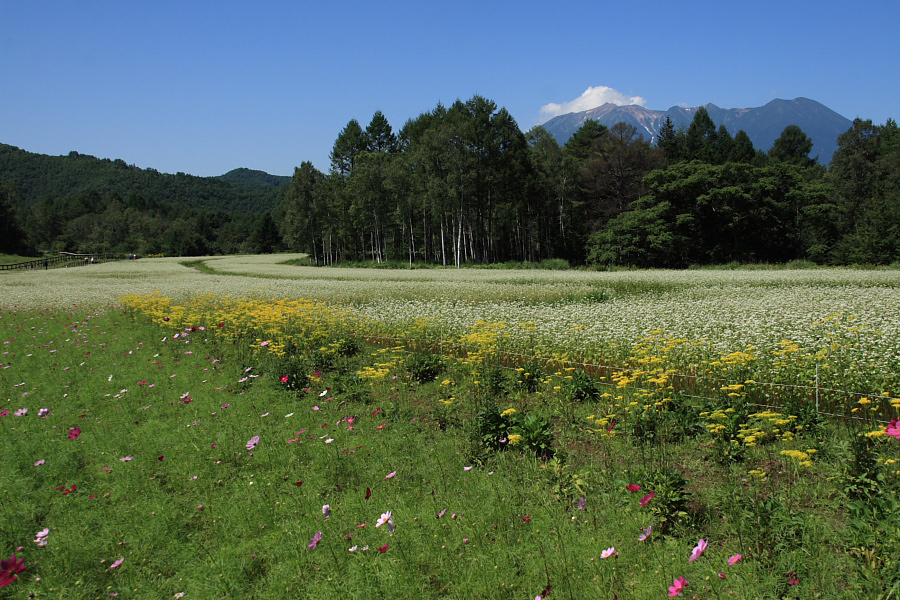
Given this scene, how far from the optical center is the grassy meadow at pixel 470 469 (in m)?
3.40

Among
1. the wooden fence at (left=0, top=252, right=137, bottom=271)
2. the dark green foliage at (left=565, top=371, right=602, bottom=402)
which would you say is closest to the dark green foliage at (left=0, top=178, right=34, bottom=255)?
the wooden fence at (left=0, top=252, right=137, bottom=271)

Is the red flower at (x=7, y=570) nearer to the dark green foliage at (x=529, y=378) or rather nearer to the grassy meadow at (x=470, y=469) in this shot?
the grassy meadow at (x=470, y=469)

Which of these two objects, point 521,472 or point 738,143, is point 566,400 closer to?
point 521,472

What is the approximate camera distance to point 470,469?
192 inches

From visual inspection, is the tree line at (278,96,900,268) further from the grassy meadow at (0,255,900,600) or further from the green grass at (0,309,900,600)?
the green grass at (0,309,900,600)

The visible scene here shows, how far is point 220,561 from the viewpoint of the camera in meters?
3.98

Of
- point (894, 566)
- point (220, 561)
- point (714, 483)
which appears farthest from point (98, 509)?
point (894, 566)

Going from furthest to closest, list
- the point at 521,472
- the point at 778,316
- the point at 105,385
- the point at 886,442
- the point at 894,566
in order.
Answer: the point at 778,316
the point at 105,385
the point at 521,472
the point at 886,442
the point at 894,566

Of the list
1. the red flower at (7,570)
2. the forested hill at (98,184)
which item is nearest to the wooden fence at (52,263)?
the red flower at (7,570)

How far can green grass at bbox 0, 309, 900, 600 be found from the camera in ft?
10.9

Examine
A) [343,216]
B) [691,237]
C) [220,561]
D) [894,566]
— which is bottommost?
[220,561]

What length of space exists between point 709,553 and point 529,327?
6.41 metres

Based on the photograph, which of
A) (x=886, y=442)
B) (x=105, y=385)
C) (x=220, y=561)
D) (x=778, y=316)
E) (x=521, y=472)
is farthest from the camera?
(x=778, y=316)

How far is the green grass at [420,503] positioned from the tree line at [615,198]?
129 feet
